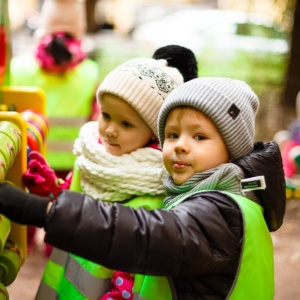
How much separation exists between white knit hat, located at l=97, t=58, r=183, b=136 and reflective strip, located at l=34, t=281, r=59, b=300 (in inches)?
27.4

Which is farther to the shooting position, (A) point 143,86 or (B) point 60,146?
(B) point 60,146

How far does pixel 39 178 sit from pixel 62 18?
8.67 feet

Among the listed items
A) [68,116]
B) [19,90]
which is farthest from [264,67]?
[19,90]

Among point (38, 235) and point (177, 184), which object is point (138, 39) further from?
point (177, 184)

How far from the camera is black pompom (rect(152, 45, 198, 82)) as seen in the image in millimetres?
2342

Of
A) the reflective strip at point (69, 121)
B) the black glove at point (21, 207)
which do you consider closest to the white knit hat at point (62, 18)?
the reflective strip at point (69, 121)

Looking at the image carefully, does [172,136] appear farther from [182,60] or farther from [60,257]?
[60,257]

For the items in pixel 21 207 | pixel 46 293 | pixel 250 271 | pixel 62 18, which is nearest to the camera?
pixel 21 207

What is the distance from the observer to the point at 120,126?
216 cm

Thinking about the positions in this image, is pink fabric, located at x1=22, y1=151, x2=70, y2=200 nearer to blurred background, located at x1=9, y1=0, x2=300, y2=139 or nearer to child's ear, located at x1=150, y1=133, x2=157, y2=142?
child's ear, located at x1=150, y1=133, x2=157, y2=142

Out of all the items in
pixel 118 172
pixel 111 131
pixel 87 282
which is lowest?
pixel 87 282

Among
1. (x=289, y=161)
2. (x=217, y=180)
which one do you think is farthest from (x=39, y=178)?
(x=289, y=161)

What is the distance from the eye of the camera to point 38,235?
417cm

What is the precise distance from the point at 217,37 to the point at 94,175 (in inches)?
297
